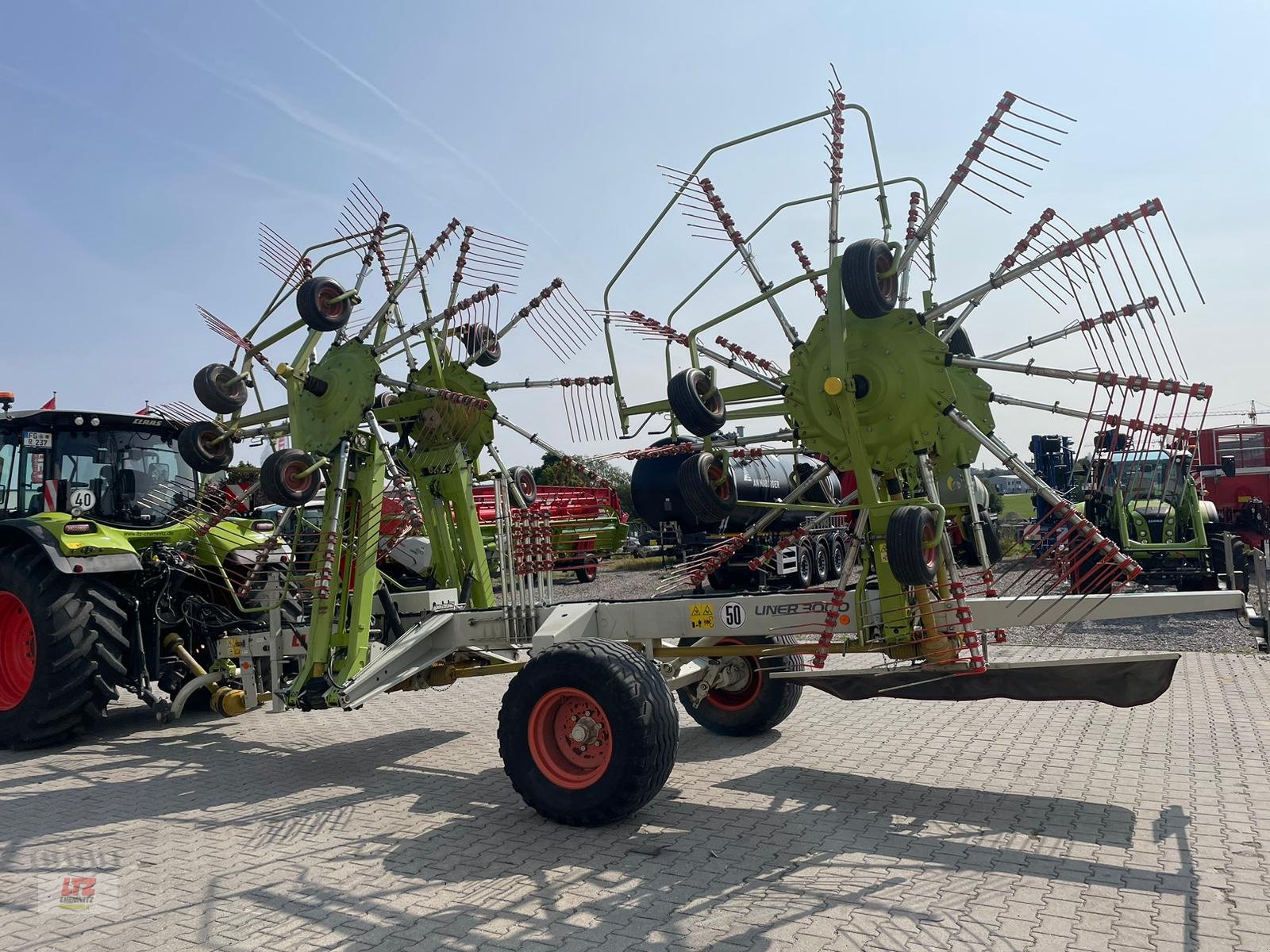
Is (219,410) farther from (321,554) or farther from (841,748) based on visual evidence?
(841,748)

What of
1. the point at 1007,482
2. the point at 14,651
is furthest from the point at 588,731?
the point at 1007,482

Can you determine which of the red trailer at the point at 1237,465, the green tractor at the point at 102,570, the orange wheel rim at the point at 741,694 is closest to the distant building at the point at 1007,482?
the orange wheel rim at the point at 741,694

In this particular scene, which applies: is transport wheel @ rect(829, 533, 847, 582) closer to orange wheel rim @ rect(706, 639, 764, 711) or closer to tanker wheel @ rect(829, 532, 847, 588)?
tanker wheel @ rect(829, 532, 847, 588)

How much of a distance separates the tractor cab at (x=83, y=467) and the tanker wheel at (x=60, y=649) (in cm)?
73

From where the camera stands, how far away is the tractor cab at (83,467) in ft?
26.9

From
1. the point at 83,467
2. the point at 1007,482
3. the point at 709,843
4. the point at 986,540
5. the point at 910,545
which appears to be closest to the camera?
the point at 910,545

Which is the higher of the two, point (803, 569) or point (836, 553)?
point (836, 553)

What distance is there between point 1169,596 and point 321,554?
506 centimetres

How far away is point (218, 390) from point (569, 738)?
3.80 m

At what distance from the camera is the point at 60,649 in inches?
284

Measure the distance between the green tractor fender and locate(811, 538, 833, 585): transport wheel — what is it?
981cm

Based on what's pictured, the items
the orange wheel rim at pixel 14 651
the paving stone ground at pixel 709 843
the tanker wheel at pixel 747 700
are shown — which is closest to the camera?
the paving stone ground at pixel 709 843

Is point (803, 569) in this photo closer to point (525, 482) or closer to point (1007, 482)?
point (1007, 482)

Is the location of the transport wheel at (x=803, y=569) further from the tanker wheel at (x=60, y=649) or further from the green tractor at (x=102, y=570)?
the tanker wheel at (x=60, y=649)
